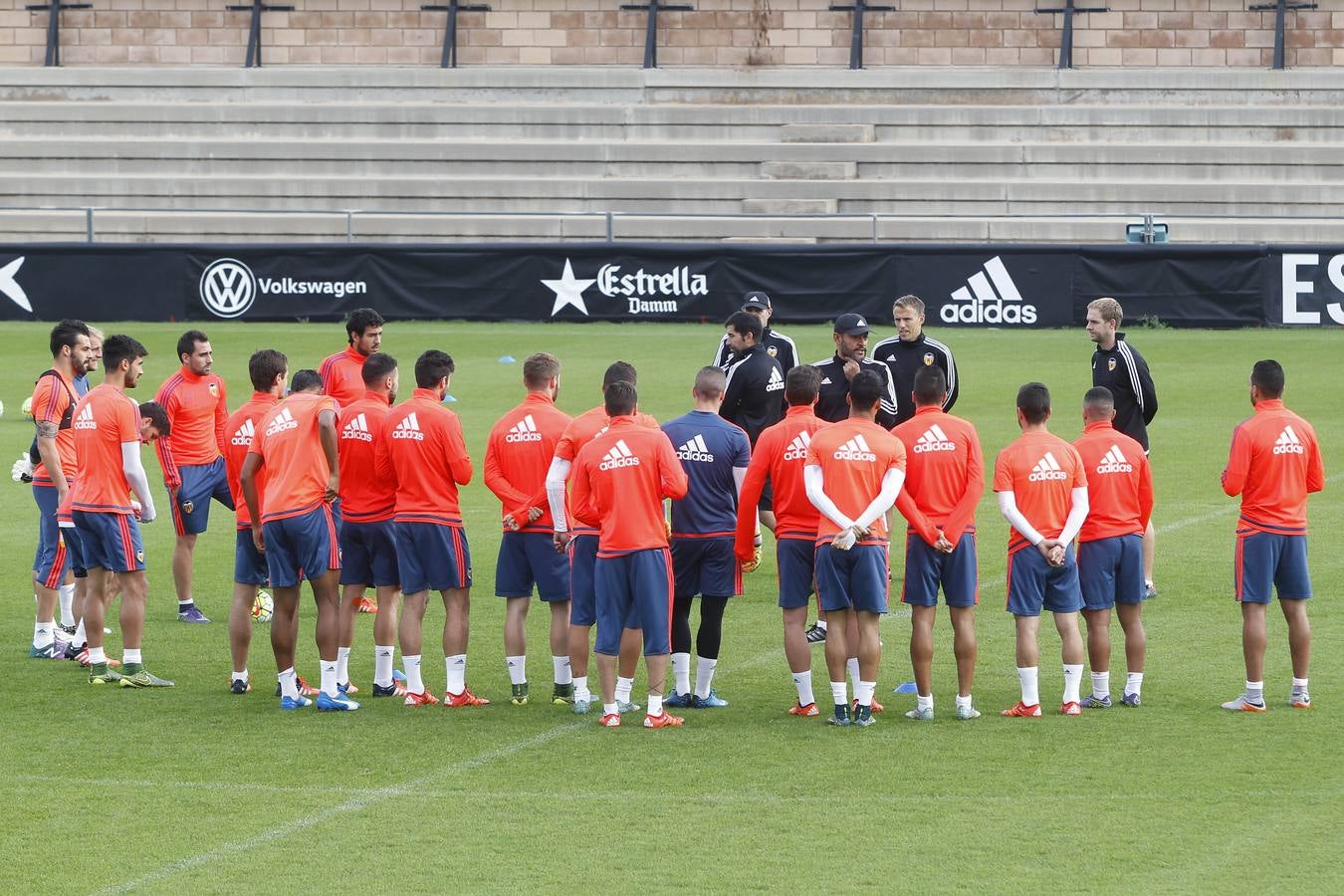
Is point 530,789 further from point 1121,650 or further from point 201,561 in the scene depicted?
point 201,561

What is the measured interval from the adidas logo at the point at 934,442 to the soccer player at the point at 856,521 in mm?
247

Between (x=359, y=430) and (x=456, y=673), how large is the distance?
5.15ft

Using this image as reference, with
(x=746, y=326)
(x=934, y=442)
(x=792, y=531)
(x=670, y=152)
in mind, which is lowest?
(x=792, y=531)

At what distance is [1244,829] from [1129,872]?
34.2 inches

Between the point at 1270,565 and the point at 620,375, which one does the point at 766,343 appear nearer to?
the point at 620,375

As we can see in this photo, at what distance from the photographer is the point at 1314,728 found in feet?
32.7

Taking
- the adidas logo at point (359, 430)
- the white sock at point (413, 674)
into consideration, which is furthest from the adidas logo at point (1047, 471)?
the adidas logo at point (359, 430)

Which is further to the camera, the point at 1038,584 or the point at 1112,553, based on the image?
the point at 1112,553

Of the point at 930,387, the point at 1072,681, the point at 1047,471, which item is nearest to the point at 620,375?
the point at 930,387

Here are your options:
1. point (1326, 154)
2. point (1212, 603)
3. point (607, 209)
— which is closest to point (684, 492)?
point (1212, 603)

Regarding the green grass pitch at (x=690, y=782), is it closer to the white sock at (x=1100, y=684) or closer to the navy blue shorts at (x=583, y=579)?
the white sock at (x=1100, y=684)

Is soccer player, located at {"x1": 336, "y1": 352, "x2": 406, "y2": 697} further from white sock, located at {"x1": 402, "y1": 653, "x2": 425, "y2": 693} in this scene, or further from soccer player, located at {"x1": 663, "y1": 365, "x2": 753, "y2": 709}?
soccer player, located at {"x1": 663, "y1": 365, "x2": 753, "y2": 709}

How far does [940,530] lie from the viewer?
33.8 feet

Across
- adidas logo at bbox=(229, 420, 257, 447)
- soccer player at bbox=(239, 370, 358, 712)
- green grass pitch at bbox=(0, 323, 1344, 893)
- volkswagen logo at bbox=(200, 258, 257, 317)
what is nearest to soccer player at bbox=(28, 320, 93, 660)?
green grass pitch at bbox=(0, 323, 1344, 893)
